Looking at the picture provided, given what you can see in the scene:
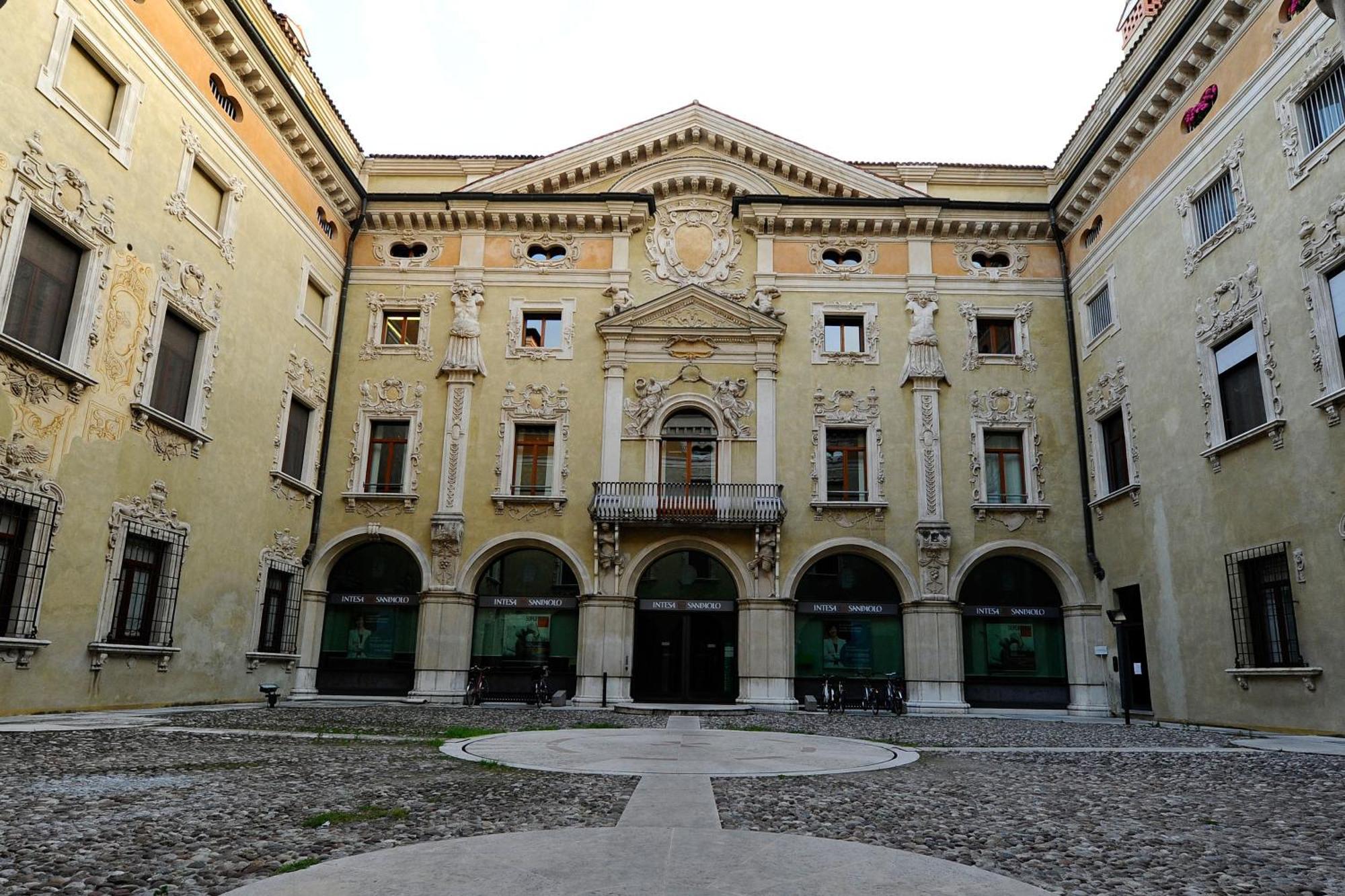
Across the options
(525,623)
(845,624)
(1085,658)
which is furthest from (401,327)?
(1085,658)

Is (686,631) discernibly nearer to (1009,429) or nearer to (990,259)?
(1009,429)

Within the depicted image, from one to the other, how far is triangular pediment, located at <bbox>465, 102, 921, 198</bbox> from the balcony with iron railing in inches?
361

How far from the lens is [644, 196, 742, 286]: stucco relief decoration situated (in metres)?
27.0

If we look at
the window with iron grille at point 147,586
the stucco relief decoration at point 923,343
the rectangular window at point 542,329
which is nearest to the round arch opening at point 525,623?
the rectangular window at point 542,329

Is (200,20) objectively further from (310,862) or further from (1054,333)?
(1054,333)

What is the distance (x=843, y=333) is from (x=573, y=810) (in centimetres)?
2228

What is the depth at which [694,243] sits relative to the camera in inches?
1077

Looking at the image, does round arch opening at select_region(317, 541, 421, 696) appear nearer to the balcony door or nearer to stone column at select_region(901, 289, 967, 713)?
the balcony door

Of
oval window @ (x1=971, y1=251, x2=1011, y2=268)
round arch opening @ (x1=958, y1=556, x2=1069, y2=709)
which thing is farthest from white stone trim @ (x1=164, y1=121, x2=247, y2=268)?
round arch opening @ (x1=958, y1=556, x2=1069, y2=709)

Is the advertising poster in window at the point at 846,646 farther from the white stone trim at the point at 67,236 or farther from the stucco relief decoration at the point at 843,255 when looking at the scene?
the white stone trim at the point at 67,236

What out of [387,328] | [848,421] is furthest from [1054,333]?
[387,328]

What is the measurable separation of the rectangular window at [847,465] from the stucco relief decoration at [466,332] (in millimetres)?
10112

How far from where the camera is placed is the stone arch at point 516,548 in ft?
80.1

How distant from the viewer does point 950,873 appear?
4.06 meters
